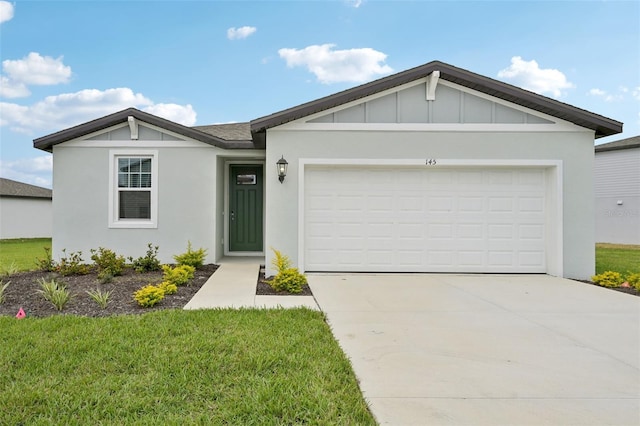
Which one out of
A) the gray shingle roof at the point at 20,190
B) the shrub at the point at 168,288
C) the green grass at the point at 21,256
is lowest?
the green grass at the point at 21,256

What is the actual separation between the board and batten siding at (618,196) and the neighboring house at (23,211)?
31105mm

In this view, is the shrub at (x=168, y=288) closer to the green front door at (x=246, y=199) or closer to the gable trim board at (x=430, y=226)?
the gable trim board at (x=430, y=226)

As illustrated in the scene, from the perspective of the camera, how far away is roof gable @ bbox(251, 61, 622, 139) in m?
7.03

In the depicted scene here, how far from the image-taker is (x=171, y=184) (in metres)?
8.55

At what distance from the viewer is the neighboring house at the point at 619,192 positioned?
1753 centimetres

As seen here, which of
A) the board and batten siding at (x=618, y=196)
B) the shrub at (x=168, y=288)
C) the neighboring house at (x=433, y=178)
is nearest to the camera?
the shrub at (x=168, y=288)

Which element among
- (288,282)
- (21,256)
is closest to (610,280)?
(288,282)

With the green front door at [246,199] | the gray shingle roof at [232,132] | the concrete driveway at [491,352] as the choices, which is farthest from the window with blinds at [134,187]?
the concrete driveway at [491,352]

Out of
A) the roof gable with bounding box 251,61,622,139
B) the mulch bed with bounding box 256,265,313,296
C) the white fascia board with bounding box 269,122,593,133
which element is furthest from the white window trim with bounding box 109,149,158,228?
the white fascia board with bounding box 269,122,593,133

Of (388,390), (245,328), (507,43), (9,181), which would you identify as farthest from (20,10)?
(9,181)

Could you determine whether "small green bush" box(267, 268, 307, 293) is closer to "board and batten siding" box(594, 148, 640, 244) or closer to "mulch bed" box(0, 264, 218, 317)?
"mulch bed" box(0, 264, 218, 317)

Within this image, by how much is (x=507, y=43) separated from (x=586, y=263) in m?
6.65

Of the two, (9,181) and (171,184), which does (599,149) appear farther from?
(9,181)

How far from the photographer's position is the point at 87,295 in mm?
5281
